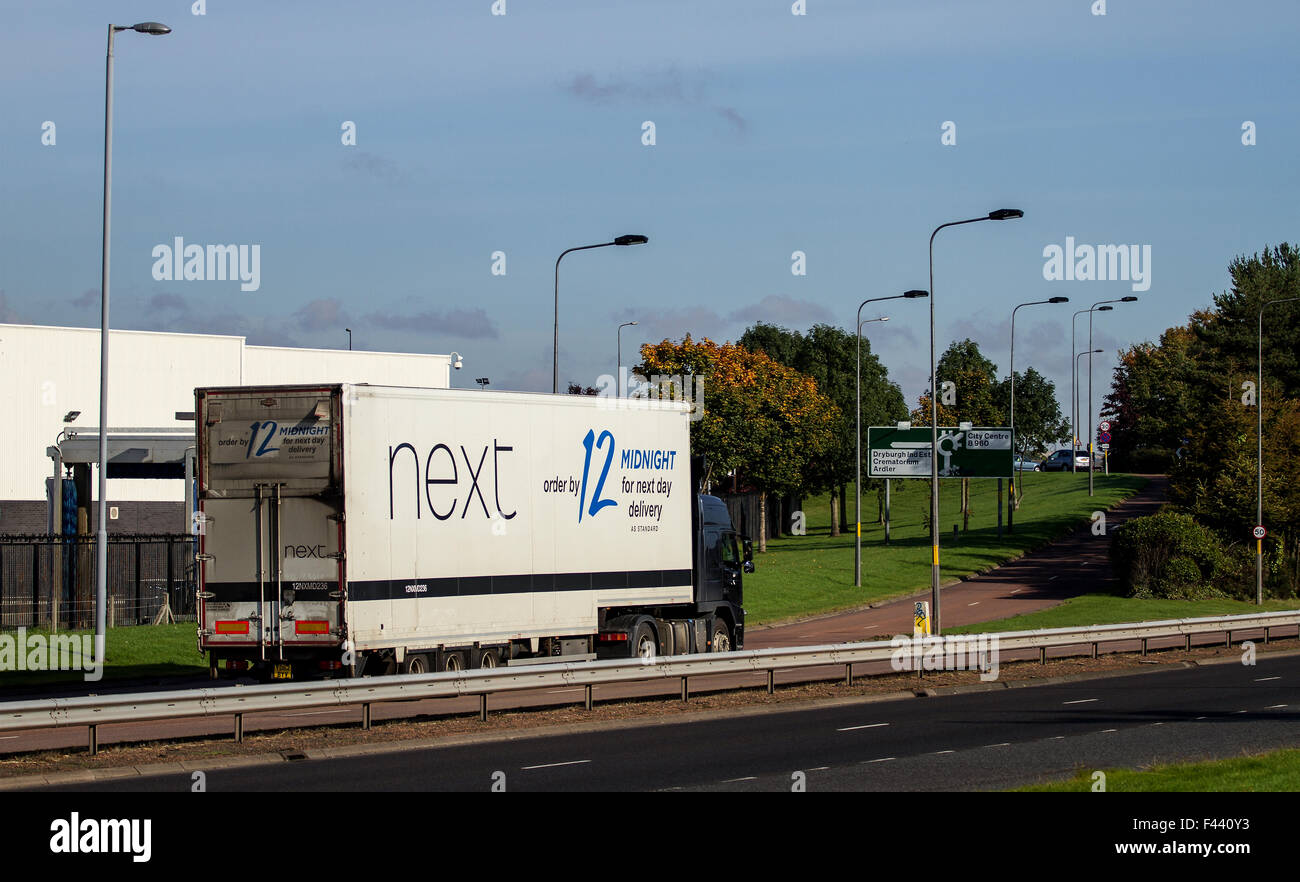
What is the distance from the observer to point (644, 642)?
22438 mm

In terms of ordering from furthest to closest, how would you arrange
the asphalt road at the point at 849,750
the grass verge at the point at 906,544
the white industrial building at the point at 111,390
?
the white industrial building at the point at 111,390, the grass verge at the point at 906,544, the asphalt road at the point at 849,750

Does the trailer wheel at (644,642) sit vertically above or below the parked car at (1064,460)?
below

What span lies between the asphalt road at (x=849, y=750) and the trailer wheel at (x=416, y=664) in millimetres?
2734

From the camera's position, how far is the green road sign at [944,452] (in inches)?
2389

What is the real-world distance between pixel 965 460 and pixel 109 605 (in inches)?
1570

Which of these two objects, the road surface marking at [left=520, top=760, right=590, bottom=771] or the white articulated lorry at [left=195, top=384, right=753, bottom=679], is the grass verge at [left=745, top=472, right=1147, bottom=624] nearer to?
the white articulated lorry at [left=195, top=384, right=753, bottom=679]

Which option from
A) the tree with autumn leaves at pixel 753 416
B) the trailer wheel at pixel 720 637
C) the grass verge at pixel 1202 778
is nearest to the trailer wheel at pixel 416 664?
the trailer wheel at pixel 720 637

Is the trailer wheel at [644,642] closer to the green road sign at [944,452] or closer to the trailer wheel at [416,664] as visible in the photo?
the trailer wheel at [416,664]

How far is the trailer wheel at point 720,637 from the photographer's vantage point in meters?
24.7

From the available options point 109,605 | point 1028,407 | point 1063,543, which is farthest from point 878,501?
point 109,605

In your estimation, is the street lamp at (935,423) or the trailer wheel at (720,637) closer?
the trailer wheel at (720,637)

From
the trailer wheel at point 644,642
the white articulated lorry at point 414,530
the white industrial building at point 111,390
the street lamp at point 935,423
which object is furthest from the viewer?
the white industrial building at point 111,390

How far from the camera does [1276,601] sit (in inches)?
1943
